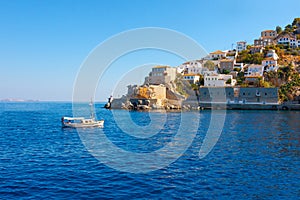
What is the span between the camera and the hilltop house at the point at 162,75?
350 feet

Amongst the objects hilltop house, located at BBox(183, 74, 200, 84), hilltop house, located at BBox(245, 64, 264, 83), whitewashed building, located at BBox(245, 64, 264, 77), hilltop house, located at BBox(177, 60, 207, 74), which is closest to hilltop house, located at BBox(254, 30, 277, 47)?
hilltop house, located at BBox(177, 60, 207, 74)

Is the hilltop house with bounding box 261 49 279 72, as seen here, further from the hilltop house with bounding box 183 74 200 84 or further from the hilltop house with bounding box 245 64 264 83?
the hilltop house with bounding box 183 74 200 84

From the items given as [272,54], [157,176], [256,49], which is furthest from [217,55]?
[157,176]

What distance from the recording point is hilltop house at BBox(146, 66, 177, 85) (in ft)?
350

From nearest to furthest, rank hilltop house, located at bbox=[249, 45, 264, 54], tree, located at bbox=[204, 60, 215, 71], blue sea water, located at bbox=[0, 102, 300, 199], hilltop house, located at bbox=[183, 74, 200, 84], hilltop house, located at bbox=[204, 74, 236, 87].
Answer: blue sea water, located at bbox=[0, 102, 300, 199]
hilltop house, located at bbox=[204, 74, 236, 87]
hilltop house, located at bbox=[183, 74, 200, 84]
tree, located at bbox=[204, 60, 215, 71]
hilltop house, located at bbox=[249, 45, 264, 54]

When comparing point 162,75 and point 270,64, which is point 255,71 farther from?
point 162,75

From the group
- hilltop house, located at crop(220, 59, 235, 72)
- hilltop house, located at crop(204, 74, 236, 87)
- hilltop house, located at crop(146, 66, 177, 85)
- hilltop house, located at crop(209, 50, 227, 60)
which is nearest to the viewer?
hilltop house, located at crop(204, 74, 236, 87)

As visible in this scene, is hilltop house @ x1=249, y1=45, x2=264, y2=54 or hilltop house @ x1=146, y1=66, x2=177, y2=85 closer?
hilltop house @ x1=146, y1=66, x2=177, y2=85

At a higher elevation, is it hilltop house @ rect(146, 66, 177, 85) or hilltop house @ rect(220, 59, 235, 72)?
hilltop house @ rect(220, 59, 235, 72)

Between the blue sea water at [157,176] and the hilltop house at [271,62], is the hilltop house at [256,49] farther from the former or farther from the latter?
the blue sea water at [157,176]

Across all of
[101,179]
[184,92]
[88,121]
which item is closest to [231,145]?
[101,179]

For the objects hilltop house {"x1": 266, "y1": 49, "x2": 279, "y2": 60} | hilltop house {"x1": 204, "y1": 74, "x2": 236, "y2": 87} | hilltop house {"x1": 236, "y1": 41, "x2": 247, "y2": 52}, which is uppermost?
hilltop house {"x1": 236, "y1": 41, "x2": 247, "y2": 52}

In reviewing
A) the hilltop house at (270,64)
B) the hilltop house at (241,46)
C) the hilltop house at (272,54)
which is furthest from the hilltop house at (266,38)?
the hilltop house at (270,64)

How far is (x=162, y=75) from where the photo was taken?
357 ft
